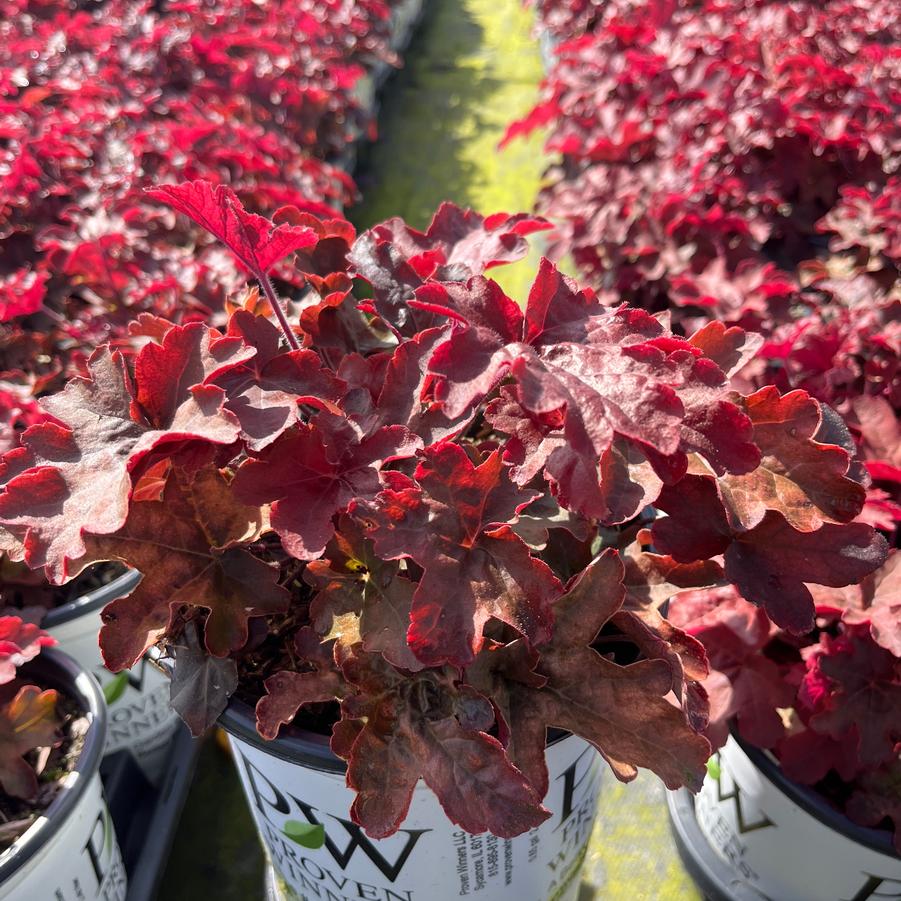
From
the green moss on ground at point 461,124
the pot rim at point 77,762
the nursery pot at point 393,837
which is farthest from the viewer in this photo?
the green moss on ground at point 461,124

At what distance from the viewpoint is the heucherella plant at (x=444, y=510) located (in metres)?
0.77

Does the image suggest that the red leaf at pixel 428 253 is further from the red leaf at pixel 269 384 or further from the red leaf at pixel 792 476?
the red leaf at pixel 792 476

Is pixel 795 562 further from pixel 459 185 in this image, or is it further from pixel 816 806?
pixel 459 185

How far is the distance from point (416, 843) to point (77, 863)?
632 mm

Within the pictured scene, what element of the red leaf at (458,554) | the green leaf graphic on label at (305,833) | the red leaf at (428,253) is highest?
the red leaf at (428,253)

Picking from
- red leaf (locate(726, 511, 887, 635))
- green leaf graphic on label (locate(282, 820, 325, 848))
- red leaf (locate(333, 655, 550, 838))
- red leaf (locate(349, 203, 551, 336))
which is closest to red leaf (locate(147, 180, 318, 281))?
red leaf (locate(349, 203, 551, 336))

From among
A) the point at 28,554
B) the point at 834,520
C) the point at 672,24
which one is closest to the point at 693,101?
the point at 672,24

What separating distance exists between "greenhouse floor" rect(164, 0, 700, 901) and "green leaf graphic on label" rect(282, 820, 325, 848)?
2.45ft

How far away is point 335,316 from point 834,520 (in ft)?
2.10

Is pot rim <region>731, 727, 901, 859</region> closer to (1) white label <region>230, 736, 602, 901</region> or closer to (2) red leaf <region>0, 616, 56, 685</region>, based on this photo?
(1) white label <region>230, 736, 602, 901</region>

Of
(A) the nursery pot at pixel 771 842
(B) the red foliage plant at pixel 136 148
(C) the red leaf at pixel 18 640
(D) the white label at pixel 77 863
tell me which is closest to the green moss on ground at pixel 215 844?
(D) the white label at pixel 77 863

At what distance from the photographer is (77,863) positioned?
131 cm

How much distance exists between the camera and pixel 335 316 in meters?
1.10

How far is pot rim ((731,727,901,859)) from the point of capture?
48.1 inches
